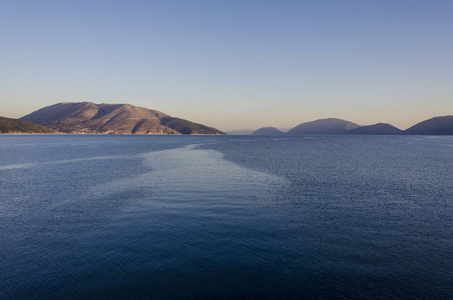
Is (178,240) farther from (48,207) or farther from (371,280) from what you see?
(48,207)

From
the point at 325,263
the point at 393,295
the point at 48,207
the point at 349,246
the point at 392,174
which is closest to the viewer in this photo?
the point at 393,295

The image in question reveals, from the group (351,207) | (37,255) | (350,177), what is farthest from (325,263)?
(350,177)

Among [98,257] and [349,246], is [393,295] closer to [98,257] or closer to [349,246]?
[349,246]

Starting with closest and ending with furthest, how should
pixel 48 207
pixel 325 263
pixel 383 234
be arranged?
pixel 325 263 < pixel 383 234 < pixel 48 207

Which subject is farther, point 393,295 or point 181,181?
point 181,181

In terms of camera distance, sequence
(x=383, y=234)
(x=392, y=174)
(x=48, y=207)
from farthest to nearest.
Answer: (x=392, y=174), (x=48, y=207), (x=383, y=234)

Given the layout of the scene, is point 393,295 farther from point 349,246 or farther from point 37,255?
point 37,255

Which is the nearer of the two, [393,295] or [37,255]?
[393,295]

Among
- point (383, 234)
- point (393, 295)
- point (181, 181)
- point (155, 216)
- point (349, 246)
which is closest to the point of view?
point (393, 295)

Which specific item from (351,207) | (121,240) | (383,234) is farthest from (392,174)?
(121,240)
